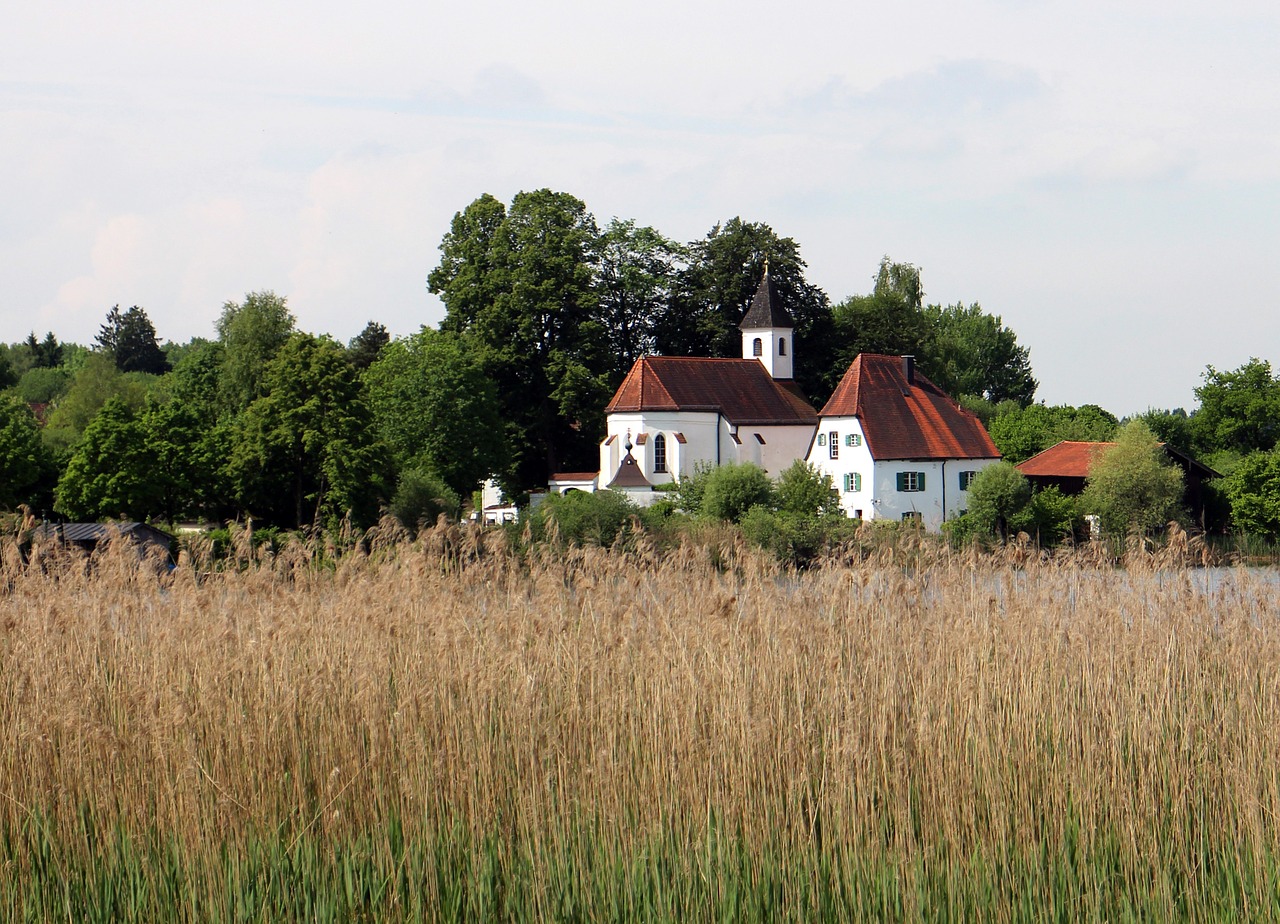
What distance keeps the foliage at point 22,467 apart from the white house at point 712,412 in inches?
897

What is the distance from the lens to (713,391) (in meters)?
61.5

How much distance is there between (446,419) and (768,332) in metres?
18.2

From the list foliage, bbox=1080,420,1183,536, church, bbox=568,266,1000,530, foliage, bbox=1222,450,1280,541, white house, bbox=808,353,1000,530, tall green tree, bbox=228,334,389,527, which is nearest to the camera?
tall green tree, bbox=228,334,389,527

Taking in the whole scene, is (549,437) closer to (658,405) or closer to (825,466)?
(658,405)

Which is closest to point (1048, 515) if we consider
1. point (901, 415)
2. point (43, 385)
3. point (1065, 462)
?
point (901, 415)

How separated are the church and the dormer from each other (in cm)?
5

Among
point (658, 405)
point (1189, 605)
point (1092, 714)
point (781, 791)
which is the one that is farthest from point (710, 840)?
point (658, 405)

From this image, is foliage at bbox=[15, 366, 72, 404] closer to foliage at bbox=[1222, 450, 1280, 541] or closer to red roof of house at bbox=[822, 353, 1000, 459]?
red roof of house at bbox=[822, 353, 1000, 459]

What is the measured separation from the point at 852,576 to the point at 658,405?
168 feet

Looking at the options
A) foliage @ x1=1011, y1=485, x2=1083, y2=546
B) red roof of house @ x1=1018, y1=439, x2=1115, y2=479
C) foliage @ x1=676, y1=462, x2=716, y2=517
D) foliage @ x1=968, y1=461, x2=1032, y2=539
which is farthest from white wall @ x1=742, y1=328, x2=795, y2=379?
foliage @ x1=1011, y1=485, x2=1083, y2=546

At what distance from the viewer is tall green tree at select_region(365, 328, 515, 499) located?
52.6 metres

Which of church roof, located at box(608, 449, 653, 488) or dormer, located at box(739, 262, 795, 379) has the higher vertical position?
dormer, located at box(739, 262, 795, 379)

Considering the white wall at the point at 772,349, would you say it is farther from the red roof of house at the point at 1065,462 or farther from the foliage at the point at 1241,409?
the foliage at the point at 1241,409

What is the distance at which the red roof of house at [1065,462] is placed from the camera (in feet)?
189
